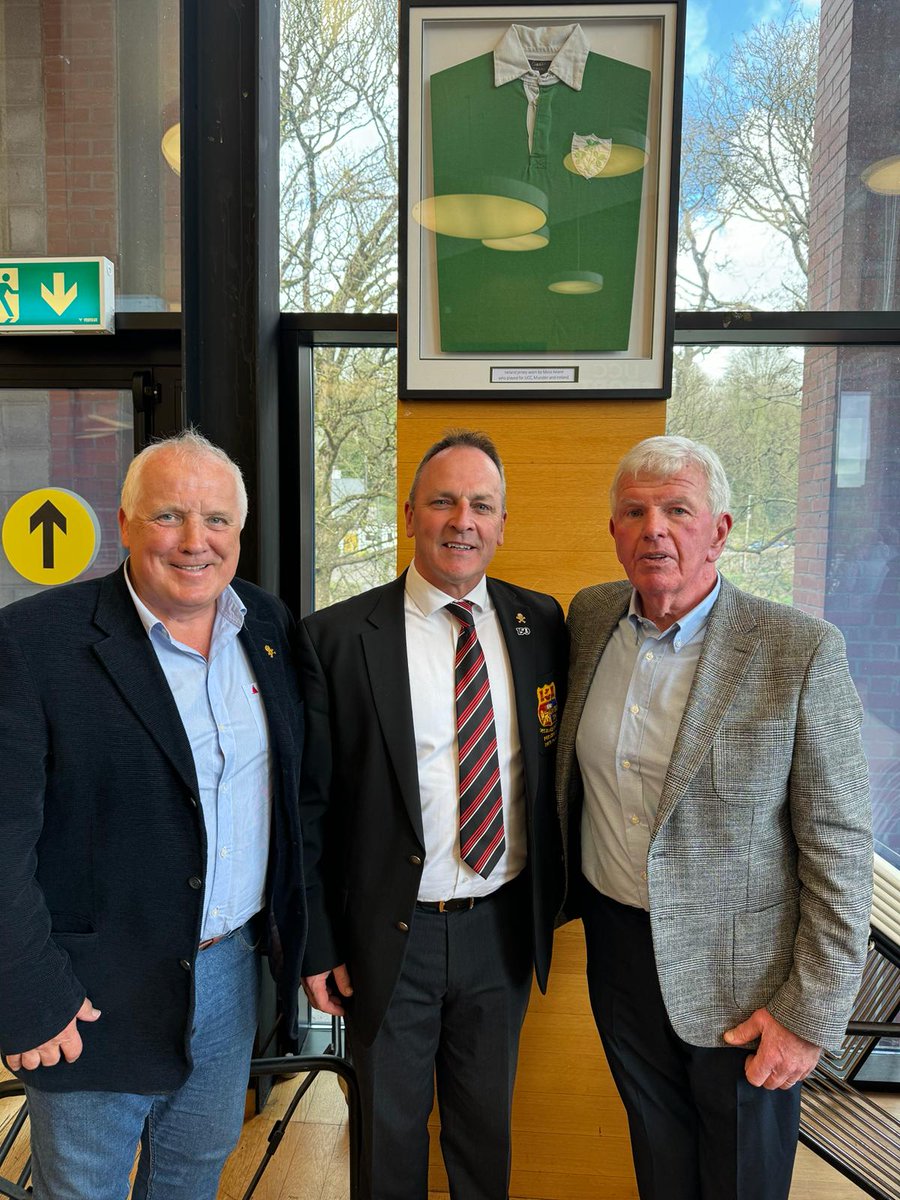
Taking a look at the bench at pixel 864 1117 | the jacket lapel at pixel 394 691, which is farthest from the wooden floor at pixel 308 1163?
the jacket lapel at pixel 394 691

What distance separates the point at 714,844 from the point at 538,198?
1.71m

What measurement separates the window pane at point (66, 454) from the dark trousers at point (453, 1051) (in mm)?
1877

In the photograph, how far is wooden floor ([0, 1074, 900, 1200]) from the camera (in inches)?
87.9

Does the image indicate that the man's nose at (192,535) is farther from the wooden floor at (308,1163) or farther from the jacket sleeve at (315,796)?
the wooden floor at (308,1163)

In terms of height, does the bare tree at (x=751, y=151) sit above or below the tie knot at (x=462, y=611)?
above

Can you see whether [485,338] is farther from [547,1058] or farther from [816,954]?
[547,1058]

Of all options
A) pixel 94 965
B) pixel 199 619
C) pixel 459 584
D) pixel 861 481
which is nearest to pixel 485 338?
pixel 459 584

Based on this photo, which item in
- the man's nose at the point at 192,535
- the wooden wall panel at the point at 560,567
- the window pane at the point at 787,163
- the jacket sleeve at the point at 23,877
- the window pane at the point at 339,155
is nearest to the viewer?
the jacket sleeve at the point at 23,877

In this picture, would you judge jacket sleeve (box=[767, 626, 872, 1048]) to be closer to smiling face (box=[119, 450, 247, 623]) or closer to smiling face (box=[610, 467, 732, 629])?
smiling face (box=[610, 467, 732, 629])

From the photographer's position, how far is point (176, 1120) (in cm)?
149

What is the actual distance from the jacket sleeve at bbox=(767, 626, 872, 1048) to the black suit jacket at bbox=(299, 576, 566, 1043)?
0.54 metres

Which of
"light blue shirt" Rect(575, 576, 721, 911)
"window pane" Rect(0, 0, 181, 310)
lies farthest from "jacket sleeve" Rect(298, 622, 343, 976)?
"window pane" Rect(0, 0, 181, 310)

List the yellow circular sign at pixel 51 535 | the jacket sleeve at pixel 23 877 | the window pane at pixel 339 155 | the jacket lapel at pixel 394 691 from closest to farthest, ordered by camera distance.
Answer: the jacket sleeve at pixel 23 877 < the jacket lapel at pixel 394 691 < the window pane at pixel 339 155 < the yellow circular sign at pixel 51 535

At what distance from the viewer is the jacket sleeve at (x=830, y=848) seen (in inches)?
53.3
